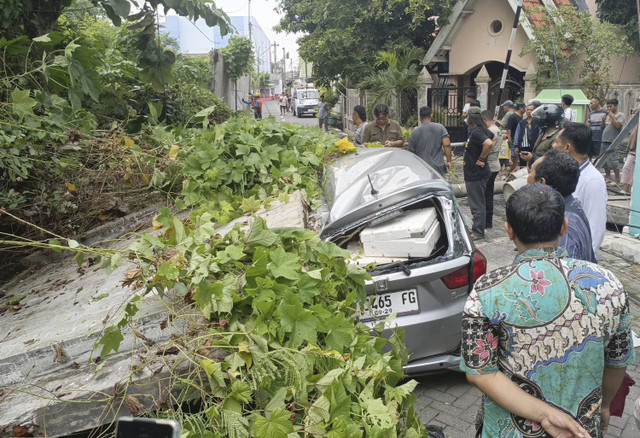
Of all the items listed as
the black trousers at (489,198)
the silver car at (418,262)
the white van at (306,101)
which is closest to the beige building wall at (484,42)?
the black trousers at (489,198)

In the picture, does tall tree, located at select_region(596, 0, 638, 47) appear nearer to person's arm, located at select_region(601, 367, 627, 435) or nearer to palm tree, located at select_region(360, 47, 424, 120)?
palm tree, located at select_region(360, 47, 424, 120)

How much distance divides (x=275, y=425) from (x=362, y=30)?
20.5 meters

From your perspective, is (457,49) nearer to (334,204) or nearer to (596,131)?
(596,131)

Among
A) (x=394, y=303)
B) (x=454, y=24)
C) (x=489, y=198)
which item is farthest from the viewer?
(x=454, y=24)

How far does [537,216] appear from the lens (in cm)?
199

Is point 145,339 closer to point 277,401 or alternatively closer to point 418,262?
point 277,401

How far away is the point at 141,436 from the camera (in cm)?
100

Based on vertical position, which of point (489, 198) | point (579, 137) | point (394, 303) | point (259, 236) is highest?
point (579, 137)

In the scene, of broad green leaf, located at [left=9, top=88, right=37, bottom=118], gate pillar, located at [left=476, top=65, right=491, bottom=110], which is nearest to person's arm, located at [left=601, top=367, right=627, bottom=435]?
broad green leaf, located at [left=9, top=88, right=37, bottom=118]

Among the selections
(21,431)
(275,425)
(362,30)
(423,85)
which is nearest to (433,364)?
(275,425)

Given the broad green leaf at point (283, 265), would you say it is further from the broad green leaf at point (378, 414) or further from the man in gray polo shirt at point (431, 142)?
the man in gray polo shirt at point (431, 142)

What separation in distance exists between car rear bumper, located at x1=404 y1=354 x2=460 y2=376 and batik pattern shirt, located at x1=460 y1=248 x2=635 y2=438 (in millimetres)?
1792

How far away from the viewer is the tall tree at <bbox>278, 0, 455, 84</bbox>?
1992cm

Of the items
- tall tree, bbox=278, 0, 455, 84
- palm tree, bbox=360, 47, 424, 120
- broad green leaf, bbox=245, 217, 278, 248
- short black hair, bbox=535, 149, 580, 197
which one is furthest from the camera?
tall tree, bbox=278, 0, 455, 84
